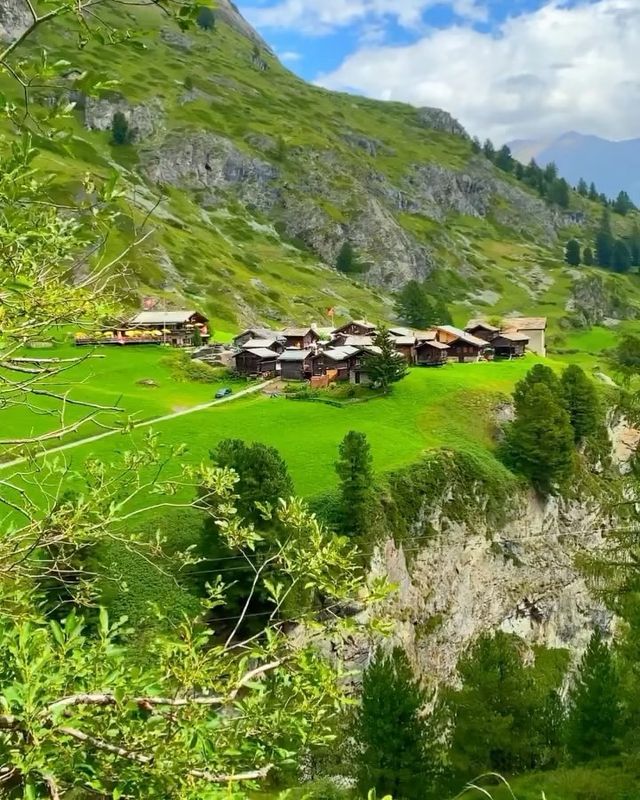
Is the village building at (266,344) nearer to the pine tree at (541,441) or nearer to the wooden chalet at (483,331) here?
the wooden chalet at (483,331)

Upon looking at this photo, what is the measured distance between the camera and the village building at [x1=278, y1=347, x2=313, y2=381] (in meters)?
81.3

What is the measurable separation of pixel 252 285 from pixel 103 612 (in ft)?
443

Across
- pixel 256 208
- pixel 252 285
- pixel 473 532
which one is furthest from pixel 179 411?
pixel 256 208

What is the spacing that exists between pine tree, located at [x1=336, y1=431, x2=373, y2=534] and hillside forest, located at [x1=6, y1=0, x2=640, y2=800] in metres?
0.20

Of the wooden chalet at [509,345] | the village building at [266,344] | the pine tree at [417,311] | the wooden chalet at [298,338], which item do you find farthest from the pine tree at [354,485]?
the pine tree at [417,311]

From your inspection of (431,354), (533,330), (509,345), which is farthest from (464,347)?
(533,330)

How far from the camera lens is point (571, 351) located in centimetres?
13338

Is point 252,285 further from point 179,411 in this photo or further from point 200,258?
point 179,411

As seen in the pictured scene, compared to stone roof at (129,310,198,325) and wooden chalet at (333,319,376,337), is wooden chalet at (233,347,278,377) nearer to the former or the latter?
stone roof at (129,310,198,325)

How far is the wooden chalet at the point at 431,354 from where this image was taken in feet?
287

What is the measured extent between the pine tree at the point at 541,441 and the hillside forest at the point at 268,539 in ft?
0.75

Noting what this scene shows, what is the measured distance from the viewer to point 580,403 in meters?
65.8

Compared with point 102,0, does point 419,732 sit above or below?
below

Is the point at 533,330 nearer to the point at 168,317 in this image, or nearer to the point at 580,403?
the point at 580,403
